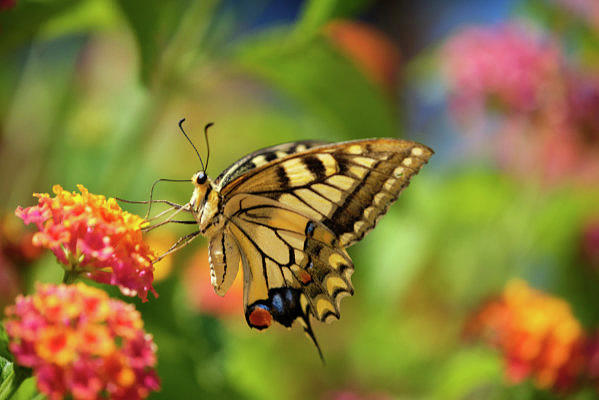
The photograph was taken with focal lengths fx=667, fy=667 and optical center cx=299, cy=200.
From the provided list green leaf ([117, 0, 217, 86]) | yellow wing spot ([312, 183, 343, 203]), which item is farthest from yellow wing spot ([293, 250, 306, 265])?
green leaf ([117, 0, 217, 86])

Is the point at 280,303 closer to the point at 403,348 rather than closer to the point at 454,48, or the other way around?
the point at 403,348

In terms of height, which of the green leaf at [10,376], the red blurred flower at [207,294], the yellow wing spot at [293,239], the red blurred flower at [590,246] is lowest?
the red blurred flower at [207,294]

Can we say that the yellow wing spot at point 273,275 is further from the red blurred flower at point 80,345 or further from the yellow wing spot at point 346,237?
the red blurred flower at point 80,345

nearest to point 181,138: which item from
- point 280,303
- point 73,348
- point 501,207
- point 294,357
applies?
point 294,357

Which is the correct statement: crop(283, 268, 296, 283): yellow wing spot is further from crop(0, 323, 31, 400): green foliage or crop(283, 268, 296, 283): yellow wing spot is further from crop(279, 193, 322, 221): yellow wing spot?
crop(0, 323, 31, 400): green foliage

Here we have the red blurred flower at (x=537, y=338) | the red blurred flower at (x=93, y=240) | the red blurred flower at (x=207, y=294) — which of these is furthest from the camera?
the red blurred flower at (x=207, y=294)

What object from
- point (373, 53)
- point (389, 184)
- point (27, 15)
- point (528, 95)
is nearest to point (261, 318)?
point (389, 184)

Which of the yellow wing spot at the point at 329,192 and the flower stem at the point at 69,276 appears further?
the yellow wing spot at the point at 329,192

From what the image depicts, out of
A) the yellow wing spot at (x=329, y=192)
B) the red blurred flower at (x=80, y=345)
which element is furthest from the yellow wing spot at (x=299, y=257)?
the red blurred flower at (x=80, y=345)
